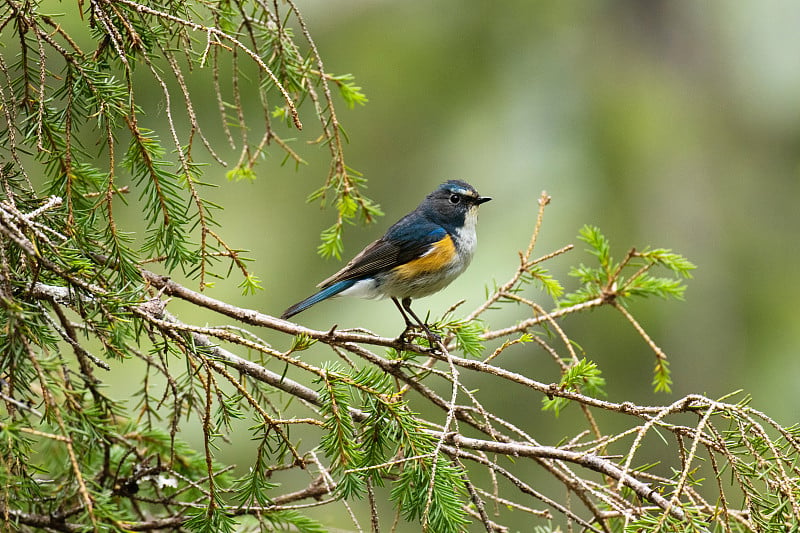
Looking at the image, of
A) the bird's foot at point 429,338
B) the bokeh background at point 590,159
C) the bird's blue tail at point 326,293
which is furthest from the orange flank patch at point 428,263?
the bokeh background at point 590,159

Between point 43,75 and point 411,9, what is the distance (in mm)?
12218

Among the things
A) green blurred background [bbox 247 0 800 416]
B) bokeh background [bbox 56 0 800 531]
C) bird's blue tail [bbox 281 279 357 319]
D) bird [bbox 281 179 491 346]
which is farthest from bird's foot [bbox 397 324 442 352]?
green blurred background [bbox 247 0 800 416]

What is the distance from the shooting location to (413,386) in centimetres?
267

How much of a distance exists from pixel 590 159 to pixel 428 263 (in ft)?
29.2

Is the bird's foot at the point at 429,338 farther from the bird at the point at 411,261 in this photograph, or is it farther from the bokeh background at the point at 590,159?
the bokeh background at the point at 590,159

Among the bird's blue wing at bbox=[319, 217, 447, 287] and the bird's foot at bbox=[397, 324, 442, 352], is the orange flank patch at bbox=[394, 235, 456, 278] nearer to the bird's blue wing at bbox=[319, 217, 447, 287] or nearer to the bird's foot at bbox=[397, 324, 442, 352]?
the bird's blue wing at bbox=[319, 217, 447, 287]

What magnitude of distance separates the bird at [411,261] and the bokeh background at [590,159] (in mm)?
5144

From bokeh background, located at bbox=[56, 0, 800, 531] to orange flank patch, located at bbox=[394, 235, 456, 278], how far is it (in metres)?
5.38

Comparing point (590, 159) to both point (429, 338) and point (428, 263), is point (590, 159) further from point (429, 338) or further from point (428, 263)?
point (429, 338)

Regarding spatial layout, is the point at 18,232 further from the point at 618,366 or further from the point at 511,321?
the point at 618,366

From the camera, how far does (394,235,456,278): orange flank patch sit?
4.02 metres

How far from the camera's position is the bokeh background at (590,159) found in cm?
1034

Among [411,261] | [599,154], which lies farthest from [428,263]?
[599,154]

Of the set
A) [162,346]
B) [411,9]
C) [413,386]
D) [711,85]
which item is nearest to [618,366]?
[711,85]
